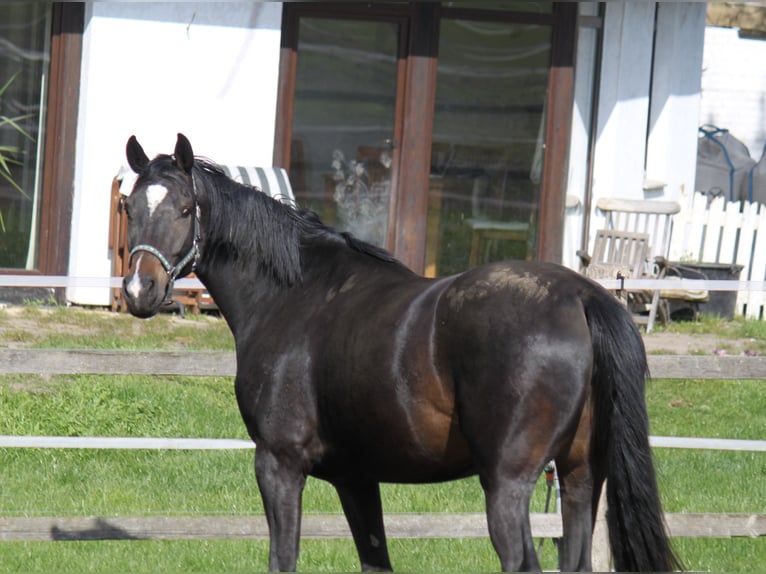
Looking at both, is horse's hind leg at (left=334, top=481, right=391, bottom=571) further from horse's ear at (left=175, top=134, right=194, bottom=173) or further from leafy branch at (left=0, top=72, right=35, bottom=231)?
leafy branch at (left=0, top=72, right=35, bottom=231)

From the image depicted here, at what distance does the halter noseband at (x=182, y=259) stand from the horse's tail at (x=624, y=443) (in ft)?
5.12

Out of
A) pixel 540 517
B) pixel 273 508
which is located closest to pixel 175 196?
pixel 273 508

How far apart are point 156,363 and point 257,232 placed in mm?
1109

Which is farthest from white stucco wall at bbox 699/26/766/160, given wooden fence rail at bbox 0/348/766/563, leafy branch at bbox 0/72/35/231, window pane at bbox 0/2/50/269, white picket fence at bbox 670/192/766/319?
wooden fence rail at bbox 0/348/766/563

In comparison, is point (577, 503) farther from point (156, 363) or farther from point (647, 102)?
point (647, 102)

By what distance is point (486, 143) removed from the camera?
1145 centimetres

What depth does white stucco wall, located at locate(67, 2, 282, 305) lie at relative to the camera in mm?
9984

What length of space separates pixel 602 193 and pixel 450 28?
7.44 ft

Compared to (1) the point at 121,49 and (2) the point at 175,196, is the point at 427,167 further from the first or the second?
(2) the point at 175,196

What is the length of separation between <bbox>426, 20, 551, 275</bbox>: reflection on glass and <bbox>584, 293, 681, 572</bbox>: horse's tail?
7.16m

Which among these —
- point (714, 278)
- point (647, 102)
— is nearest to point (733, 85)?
point (647, 102)

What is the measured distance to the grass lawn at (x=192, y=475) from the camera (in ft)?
18.2

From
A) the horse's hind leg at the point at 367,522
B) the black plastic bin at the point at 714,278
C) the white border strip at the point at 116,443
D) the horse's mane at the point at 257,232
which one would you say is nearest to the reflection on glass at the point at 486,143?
the black plastic bin at the point at 714,278

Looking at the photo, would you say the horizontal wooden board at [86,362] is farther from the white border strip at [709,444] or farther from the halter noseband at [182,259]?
the white border strip at [709,444]
